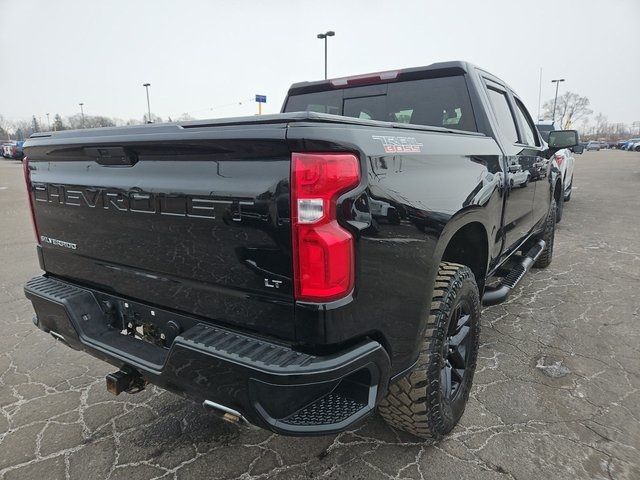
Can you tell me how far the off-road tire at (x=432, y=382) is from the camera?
203cm

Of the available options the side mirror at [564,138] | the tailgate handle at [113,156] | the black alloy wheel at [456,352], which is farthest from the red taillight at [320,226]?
the side mirror at [564,138]

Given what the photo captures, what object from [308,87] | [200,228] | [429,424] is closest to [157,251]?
[200,228]

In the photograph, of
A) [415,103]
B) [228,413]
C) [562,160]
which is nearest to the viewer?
[228,413]

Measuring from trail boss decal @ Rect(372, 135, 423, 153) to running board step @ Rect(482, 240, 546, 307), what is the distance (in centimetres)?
155

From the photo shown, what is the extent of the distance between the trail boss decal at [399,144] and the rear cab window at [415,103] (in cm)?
131

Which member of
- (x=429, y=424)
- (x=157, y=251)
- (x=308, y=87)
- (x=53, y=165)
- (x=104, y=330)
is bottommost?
(x=429, y=424)

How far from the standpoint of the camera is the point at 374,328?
165cm

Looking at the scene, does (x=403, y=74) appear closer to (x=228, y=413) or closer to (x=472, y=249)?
(x=472, y=249)

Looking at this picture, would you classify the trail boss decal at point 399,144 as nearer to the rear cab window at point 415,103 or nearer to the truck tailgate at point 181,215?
the truck tailgate at point 181,215

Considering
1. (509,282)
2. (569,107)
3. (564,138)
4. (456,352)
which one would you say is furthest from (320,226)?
(569,107)

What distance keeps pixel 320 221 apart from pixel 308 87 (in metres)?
2.57

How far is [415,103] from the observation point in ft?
10.4

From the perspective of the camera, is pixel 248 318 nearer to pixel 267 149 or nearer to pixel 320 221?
pixel 320 221

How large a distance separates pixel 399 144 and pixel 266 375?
3.27 feet
